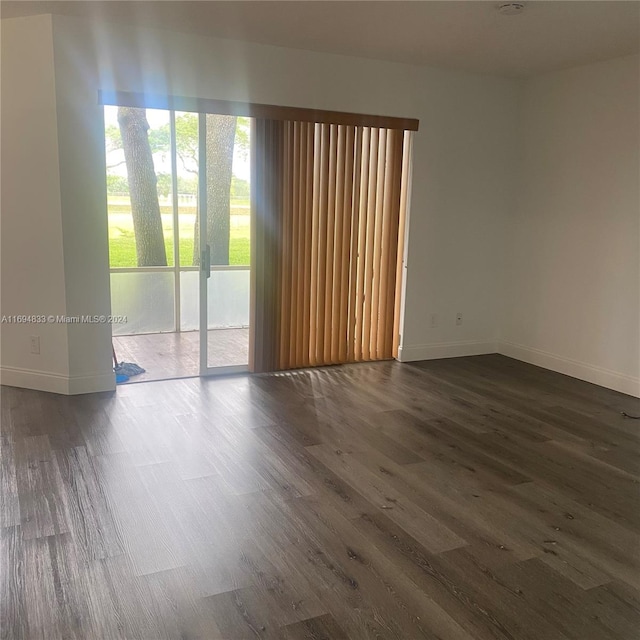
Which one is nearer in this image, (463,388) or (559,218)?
(463,388)

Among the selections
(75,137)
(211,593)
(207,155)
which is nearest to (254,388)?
(207,155)

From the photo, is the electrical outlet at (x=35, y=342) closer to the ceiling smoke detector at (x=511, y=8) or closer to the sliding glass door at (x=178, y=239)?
the sliding glass door at (x=178, y=239)

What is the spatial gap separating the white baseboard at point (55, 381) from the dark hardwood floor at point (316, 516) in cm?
11

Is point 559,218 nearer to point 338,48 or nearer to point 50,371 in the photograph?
point 338,48

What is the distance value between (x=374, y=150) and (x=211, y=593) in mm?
3783

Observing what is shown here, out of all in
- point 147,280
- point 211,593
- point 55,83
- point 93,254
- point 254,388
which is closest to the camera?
point 211,593

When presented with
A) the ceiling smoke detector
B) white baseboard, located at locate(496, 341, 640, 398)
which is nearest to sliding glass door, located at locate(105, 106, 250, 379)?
the ceiling smoke detector

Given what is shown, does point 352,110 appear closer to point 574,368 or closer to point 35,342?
point 574,368

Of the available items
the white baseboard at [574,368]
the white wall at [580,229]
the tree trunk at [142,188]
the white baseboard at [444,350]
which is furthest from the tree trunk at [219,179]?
the white baseboard at [574,368]

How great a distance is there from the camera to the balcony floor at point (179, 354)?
4.91 metres

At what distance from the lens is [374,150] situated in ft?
16.4

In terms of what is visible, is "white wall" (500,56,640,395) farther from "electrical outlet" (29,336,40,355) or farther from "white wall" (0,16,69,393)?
"electrical outlet" (29,336,40,355)

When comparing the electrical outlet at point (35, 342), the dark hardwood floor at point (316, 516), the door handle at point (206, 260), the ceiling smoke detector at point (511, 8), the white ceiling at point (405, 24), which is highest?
the white ceiling at point (405, 24)

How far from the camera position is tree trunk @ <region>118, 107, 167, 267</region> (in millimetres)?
5711
